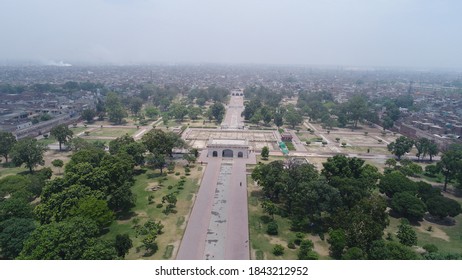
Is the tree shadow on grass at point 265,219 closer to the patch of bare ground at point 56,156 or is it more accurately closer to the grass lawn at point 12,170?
the patch of bare ground at point 56,156

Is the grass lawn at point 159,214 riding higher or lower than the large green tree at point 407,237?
lower

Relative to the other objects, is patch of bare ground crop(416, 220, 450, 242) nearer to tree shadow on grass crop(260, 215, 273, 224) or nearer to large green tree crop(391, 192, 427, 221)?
large green tree crop(391, 192, 427, 221)

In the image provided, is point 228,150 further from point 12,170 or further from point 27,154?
point 12,170

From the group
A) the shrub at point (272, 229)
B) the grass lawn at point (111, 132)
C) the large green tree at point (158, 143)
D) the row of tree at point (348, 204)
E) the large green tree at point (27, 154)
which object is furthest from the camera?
the grass lawn at point (111, 132)

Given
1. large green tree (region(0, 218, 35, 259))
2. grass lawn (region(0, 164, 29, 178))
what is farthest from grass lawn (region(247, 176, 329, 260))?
grass lawn (region(0, 164, 29, 178))

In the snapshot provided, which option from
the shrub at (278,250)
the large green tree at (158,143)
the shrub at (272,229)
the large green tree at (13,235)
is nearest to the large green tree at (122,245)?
the large green tree at (13,235)

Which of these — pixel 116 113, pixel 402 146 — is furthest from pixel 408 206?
pixel 116 113
